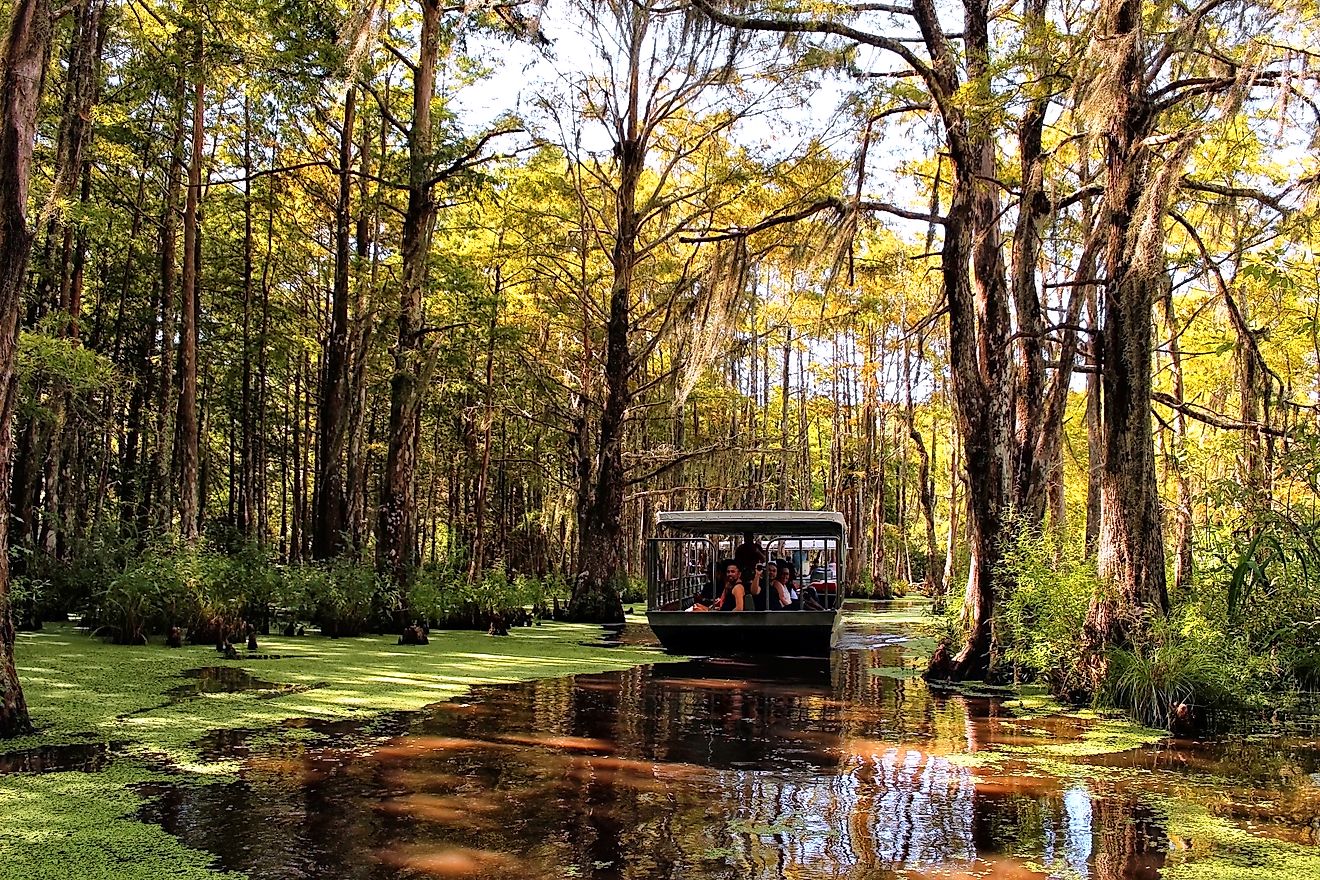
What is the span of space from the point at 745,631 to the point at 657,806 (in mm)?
7637

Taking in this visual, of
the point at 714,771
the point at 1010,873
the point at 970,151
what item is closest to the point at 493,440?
the point at 970,151

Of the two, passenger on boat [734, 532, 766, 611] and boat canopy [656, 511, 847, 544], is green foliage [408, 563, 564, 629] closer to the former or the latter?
boat canopy [656, 511, 847, 544]

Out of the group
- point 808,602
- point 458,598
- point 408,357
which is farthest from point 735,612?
point 408,357

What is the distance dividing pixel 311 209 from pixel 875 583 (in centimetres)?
2154

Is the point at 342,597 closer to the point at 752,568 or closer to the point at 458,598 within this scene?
the point at 458,598

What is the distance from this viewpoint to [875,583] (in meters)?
32.7

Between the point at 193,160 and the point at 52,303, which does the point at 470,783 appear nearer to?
the point at 193,160

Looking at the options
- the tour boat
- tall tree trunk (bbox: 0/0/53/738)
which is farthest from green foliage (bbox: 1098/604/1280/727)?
tall tree trunk (bbox: 0/0/53/738)

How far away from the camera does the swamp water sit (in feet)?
13.0

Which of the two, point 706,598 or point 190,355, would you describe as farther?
point 706,598


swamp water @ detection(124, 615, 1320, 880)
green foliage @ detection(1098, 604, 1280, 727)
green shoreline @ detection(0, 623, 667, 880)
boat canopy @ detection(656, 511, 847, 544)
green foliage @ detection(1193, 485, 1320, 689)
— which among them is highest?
boat canopy @ detection(656, 511, 847, 544)

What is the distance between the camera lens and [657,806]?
4.82m

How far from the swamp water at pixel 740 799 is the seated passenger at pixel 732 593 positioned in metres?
4.42

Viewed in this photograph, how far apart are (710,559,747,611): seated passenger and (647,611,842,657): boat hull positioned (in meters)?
0.33
